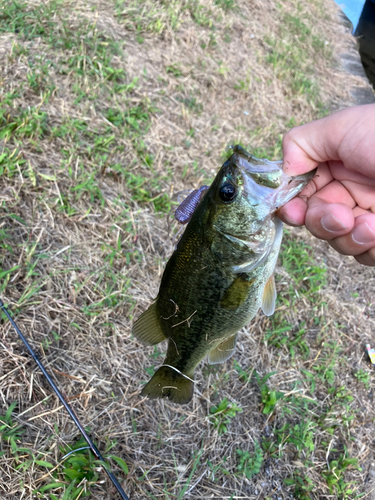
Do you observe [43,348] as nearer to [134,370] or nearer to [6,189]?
[134,370]

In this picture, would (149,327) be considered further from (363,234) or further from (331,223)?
(363,234)


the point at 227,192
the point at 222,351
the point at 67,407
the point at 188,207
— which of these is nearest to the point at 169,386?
the point at 222,351

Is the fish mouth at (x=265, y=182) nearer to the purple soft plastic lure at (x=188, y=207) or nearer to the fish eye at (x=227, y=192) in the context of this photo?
the fish eye at (x=227, y=192)

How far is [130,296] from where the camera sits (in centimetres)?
287

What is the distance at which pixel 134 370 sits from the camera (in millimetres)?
2625

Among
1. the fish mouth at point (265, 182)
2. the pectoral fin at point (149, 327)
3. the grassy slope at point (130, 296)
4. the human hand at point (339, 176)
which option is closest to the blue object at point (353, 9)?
the grassy slope at point (130, 296)

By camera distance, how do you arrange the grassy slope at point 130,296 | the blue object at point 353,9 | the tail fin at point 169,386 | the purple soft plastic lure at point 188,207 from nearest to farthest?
the purple soft plastic lure at point 188,207, the tail fin at point 169,386, the grassy slope at point 130,296, the blue object at point 353,9

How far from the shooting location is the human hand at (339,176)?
A: 179 cm

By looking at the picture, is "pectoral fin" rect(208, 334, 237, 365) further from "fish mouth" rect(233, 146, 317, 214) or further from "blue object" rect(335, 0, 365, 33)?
"blue object" rect(335, 0, 365, 33)

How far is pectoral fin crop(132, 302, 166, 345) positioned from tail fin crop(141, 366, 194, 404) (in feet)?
0.66

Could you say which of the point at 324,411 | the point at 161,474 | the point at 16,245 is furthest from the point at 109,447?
the point at 324,411

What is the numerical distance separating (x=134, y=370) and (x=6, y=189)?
5.52 ft

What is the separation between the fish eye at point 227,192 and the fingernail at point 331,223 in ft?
1.61

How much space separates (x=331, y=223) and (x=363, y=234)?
17 centimetres
